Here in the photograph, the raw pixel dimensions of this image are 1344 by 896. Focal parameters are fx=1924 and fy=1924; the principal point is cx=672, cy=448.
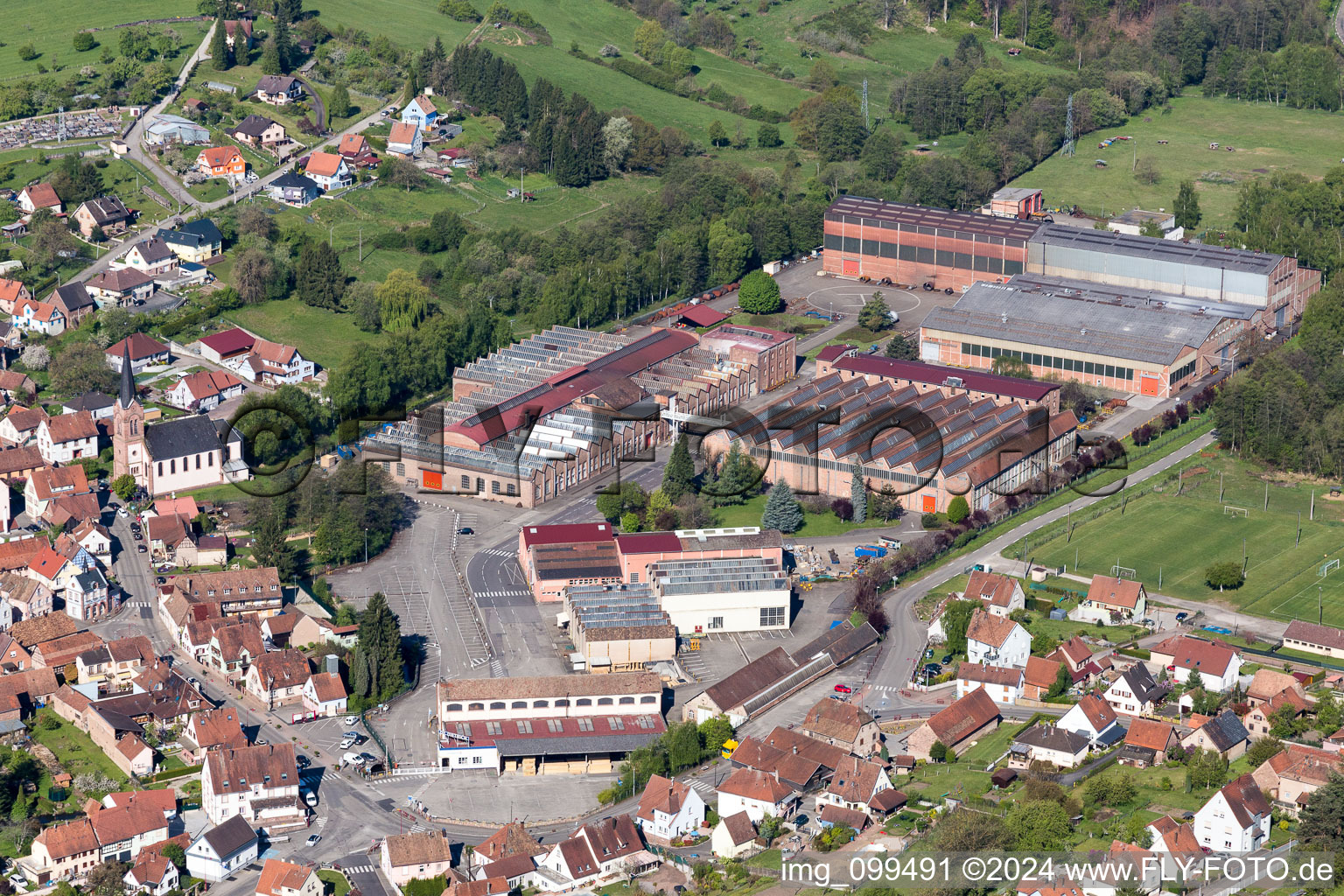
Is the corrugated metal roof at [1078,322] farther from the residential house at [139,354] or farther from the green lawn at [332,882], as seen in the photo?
the green lawn at [332,882]

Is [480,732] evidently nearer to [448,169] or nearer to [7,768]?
[7,768]

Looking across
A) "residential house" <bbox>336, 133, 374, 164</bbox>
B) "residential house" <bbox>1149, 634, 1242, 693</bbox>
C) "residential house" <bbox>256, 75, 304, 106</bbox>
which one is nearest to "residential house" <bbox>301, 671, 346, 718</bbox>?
"residential house" <bbox>1149, 634, 1242, 693</bbox>

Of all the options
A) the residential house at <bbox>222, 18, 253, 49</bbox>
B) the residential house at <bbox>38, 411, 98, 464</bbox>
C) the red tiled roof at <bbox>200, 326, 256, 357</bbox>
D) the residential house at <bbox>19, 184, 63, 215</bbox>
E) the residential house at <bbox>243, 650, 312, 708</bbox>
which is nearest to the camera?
the residential house at <bbox>243, 650, 312, 708</bbox>

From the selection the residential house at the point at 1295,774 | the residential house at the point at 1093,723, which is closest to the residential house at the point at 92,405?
the residential house at the point at 1093,723

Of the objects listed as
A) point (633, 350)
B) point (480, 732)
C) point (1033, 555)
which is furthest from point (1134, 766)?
point (633, 350)

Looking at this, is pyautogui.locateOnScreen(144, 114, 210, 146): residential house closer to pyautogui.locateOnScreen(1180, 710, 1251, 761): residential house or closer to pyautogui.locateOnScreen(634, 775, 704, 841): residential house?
pyautogui.locateOnScreen(634, 775, 704, 841): residential house

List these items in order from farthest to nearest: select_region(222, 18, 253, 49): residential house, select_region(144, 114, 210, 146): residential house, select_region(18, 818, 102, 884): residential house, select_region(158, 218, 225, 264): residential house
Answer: select_region(222, 18, 253, 49): residential house < select_region(144, 114, 210, 146): residential house < select_region(158, 218, 225, 264): residential house < select_region(18, 818, 102, 884): residential house

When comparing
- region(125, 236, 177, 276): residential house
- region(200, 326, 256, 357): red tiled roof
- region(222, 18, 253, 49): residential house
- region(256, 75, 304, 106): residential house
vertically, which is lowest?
region(200, 326, 256, 357): red tiled roof
